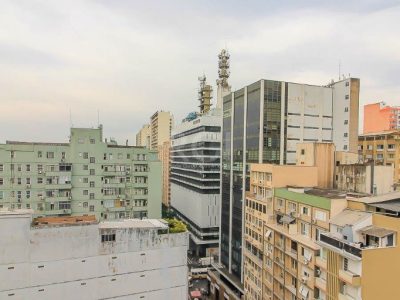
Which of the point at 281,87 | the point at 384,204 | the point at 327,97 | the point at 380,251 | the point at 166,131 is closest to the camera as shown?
the point at 380,251

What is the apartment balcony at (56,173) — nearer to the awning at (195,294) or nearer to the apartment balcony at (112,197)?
the apartment balcony at (112,197)

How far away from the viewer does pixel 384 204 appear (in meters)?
25.9

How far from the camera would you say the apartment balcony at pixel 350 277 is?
74.6 ft

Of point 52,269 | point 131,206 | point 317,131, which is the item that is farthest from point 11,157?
point 317,131

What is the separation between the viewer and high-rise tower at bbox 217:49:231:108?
9006 cm

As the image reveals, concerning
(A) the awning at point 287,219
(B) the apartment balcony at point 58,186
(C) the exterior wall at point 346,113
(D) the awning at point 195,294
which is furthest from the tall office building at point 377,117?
(B) the apartment balcony at point 58,186

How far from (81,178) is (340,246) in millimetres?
39403

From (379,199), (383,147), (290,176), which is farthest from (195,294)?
(383,147)

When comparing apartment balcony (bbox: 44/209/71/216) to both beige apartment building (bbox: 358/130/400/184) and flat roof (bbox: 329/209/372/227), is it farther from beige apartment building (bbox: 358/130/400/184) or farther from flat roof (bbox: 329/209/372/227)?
beige apartment building (bbox: 358/130/400/184)

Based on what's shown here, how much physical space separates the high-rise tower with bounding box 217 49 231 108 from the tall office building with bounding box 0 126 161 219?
40.5 m

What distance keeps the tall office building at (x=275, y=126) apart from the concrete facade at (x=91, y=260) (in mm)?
22879

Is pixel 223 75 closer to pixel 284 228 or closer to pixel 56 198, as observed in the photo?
pixel 56 198

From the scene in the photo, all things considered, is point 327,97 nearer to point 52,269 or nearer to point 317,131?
point 317,131

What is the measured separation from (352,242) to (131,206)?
120 ft
